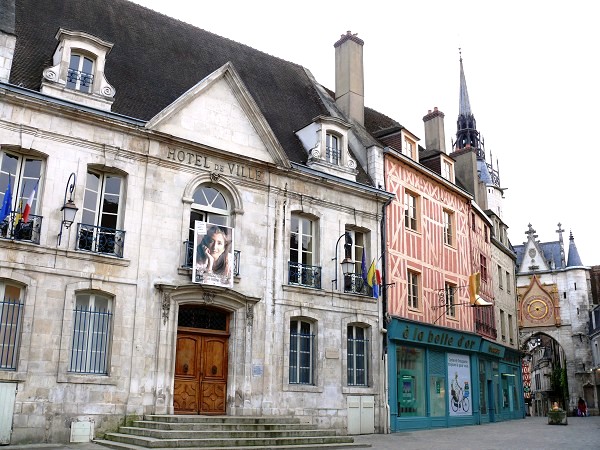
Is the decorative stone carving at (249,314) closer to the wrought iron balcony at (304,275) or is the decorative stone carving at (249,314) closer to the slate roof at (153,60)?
the wrought iron balcony at (304,275)

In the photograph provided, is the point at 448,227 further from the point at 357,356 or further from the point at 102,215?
the point at 102,215

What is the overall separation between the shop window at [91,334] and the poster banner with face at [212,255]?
1.81 metres

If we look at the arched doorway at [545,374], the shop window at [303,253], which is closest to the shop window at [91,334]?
the shop window at [303,253]

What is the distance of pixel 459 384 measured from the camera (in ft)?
61.1

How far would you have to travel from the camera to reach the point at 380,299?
51.6 ft

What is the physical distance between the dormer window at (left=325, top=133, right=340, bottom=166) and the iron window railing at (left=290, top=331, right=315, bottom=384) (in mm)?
4366

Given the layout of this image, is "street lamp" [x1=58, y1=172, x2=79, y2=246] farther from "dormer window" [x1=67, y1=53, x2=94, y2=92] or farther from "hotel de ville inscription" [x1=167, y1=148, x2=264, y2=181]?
"hotel de ville inscription" [x1=167, y1=148, x2=264, y2=181]

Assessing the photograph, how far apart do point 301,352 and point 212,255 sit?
10.4 ft


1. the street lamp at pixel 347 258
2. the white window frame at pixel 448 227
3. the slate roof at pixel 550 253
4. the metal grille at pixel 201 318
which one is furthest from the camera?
the slate roof at pixel 550 253

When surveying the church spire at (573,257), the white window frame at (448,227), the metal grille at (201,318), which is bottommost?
the metal grille at (201,318)

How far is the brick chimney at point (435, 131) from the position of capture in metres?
21.9

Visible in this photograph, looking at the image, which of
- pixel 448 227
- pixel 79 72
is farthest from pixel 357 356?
pixel 79 72

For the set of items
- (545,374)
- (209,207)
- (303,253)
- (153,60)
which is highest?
(153,60)

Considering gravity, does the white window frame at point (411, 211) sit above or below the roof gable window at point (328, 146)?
below
